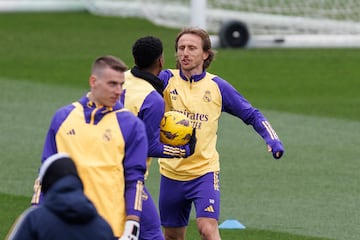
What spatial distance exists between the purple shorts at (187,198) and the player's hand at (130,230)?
7.33 feet

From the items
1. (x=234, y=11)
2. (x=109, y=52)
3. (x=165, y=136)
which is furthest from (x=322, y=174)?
(x=234, y=11)

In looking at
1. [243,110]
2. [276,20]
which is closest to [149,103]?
[243,110]

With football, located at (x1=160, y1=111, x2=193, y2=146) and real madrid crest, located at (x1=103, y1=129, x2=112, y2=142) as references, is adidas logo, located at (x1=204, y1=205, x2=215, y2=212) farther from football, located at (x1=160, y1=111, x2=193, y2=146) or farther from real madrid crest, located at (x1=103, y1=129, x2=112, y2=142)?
real madrid crest, located at (x1=103, y1=129, x2=112, y2=142)

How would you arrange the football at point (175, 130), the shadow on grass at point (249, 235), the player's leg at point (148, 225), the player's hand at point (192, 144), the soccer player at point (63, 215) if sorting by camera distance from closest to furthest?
the soccer player at point (63, 215), the player's leg at point (148, 225), the football at point (175, 130), the player's hand at point (192, 144), the shadow on grass at point (249, 235)

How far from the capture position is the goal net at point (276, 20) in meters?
25.1

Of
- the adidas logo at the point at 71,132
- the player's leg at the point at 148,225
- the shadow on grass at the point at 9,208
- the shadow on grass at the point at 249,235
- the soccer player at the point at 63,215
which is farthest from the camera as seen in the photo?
the shadow on grass at the point at 9,208

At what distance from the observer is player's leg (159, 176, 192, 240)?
10148 mm

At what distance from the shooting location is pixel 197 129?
1012 cm

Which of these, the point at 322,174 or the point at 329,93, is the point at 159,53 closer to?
the point at 322,174

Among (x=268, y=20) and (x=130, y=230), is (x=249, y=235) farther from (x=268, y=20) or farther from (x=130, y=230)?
(x=268, y=20)

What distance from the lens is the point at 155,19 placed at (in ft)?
94.0

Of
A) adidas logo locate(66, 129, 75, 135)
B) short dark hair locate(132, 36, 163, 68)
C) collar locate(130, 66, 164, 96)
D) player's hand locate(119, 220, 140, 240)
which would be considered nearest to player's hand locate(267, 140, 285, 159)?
collar locate(130, 66, 164, 96)

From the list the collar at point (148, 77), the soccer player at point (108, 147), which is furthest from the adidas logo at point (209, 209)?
the soccer player at point (108, 147)

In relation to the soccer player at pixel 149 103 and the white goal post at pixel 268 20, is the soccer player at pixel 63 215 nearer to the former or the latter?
the soccer player at pixel 149 103
